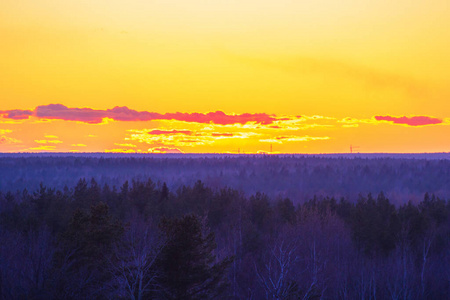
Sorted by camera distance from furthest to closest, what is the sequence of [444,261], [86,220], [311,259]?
[444,261] < [311,259] < [86,220]

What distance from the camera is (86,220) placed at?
22156mm

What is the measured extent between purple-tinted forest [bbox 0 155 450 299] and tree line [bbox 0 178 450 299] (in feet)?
0.23

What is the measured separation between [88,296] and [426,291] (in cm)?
2662

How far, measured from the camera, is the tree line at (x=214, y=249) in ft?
60.5

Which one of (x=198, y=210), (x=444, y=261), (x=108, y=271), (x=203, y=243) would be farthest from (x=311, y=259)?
(x=108, y=271)

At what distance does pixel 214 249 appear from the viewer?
110 feet

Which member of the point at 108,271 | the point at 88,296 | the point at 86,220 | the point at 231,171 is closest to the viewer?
the point at 88,296

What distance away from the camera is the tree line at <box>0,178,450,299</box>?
18.4 m

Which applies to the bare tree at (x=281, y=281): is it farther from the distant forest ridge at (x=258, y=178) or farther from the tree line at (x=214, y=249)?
the distant forest ridge at (x=258, y=178)

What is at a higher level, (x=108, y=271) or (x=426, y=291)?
(x=108, y=271)

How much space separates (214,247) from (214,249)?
1280 cm

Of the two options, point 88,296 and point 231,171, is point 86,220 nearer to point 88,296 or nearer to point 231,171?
point 88,296

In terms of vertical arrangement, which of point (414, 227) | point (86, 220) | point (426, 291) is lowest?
point (426, 291)

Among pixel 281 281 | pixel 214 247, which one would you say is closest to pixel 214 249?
pixel 214 247
